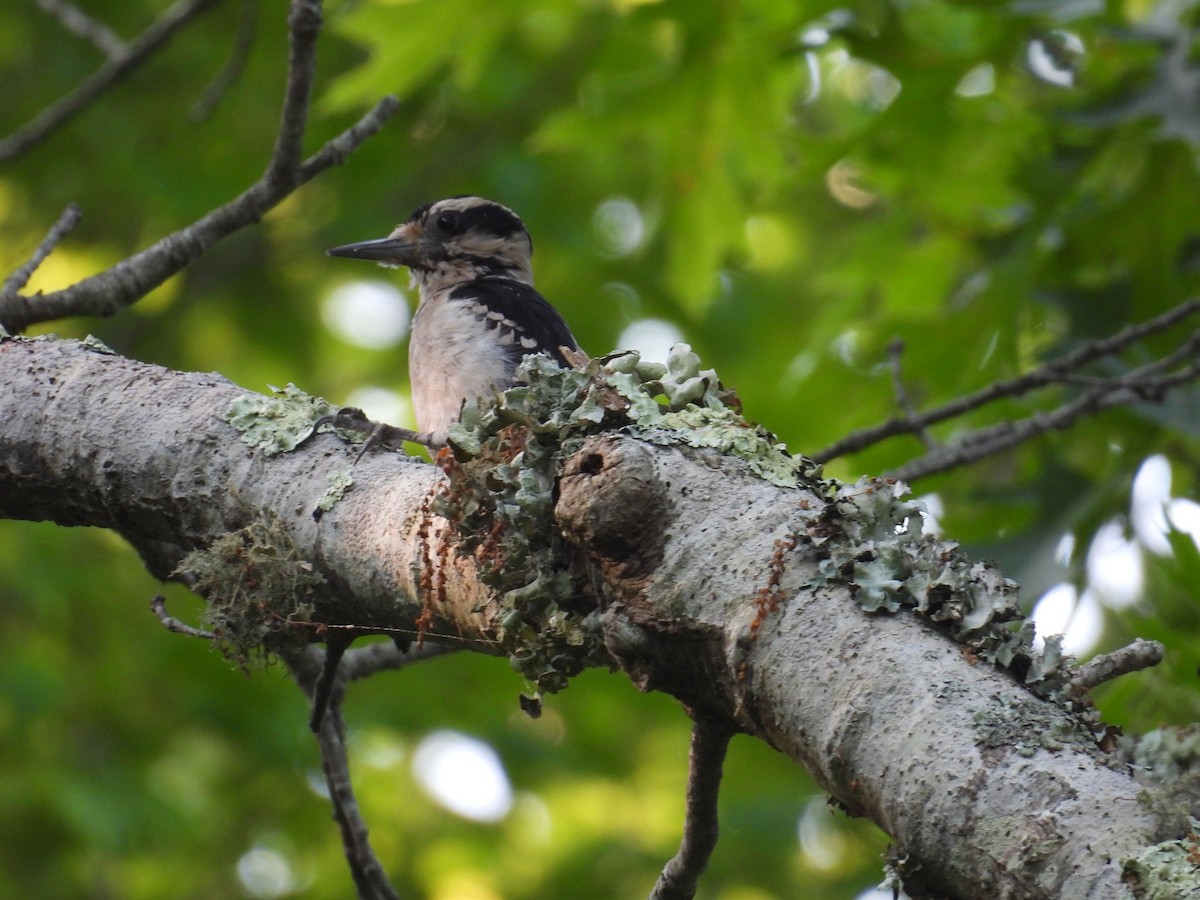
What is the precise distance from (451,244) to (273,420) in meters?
2.92

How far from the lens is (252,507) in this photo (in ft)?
7.83

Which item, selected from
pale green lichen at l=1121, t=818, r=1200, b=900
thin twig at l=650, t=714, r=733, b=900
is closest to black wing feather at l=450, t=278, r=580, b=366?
thin twig at l=650, t=714, r=733, b=900

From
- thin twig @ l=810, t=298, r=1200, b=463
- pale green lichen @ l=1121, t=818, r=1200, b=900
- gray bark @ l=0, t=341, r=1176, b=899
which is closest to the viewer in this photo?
pale green lichen @ l=1121, t=818, r=1200, b=900

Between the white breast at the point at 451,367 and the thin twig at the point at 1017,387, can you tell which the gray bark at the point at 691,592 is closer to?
the white breast at the point at 451,367

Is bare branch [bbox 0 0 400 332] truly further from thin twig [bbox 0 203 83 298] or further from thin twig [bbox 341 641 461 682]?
thin twig [bbox 341 641 461 682]

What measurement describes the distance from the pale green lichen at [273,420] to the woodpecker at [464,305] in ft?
2.00

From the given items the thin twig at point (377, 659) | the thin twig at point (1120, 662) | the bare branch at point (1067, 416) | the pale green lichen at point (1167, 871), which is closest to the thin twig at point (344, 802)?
the thin twig at point (377, 659)

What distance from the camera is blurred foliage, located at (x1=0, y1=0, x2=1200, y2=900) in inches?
176

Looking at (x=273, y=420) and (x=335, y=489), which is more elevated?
(x=273, y=420)

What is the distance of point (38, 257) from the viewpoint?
3207 millimetres

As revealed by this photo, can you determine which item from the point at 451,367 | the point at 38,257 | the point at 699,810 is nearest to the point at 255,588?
the point at 699,810

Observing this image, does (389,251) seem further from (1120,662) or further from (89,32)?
(1120,662)

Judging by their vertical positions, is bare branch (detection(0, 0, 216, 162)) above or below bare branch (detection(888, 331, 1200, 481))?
above

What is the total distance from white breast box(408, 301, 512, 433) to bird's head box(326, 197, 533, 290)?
709mm
